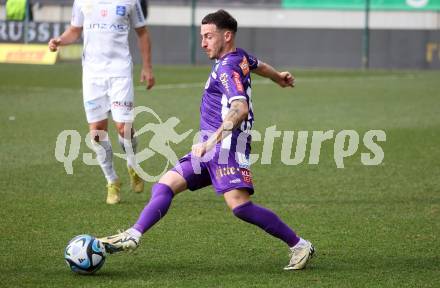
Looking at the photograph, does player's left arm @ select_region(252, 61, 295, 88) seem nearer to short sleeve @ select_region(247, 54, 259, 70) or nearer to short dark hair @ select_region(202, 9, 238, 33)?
short sleeve @ select_region(247, 54, 259, 70)

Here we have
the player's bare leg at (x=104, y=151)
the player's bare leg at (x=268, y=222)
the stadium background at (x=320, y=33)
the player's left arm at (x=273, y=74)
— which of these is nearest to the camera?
the player's bare leg at (x=268, y=222)

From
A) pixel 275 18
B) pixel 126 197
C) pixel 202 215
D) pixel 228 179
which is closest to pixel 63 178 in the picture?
pixel 126 197

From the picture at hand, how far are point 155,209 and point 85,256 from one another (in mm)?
541

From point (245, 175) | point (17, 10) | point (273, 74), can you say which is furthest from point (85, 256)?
point (17, 10)

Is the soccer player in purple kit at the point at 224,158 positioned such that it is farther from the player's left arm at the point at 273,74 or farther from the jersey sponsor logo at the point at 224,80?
the player's left arm at the point at 273,74

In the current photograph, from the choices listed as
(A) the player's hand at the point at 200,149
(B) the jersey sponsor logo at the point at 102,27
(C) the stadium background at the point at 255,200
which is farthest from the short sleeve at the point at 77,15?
(A) the player's hand at the point at 200,149

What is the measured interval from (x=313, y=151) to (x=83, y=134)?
347 cm

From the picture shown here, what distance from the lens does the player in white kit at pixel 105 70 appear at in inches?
388

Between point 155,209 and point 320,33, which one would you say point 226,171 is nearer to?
point 155,209

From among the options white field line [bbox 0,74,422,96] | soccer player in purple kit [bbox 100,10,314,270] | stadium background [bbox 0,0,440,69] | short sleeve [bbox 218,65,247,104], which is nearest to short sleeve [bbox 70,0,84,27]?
soccer player in purple kit [bbox 100,10,314,270]

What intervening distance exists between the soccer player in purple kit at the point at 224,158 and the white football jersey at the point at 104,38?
120 inches

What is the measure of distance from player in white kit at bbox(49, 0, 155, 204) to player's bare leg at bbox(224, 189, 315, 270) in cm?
301

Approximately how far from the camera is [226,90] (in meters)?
6.69

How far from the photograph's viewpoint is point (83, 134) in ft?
49.1
